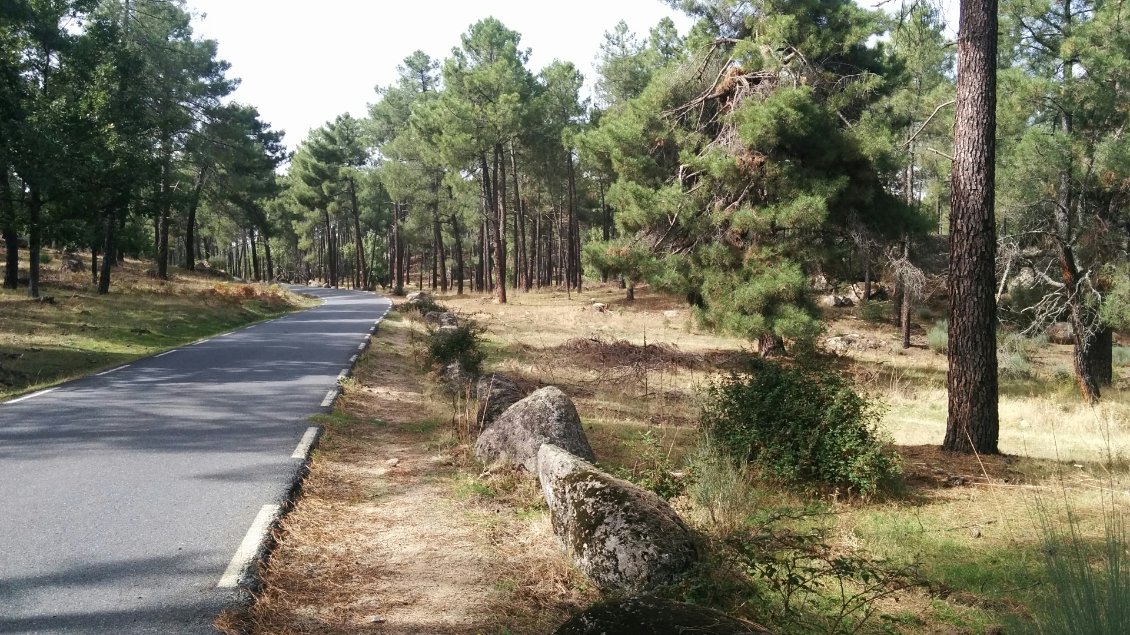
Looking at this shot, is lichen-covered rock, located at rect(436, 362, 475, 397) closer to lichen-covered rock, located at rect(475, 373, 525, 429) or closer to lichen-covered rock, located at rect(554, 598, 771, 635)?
lichen-covered rock, located at rect(475, 373, 525, 429)

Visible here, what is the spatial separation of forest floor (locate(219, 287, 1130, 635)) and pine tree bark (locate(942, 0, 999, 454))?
2.24 feet

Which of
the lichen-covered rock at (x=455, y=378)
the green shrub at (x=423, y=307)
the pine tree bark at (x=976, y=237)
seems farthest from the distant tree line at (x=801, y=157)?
the green shrub at (x=423, y=307)

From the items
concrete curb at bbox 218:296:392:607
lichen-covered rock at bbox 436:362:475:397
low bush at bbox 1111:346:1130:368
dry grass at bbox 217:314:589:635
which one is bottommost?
low bush at bbox 1111:346:1130:368

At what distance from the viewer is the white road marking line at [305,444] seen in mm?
7241

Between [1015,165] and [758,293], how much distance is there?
5.60 metres

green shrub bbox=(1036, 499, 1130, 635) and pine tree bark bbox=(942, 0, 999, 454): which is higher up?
pine tree bark bbox=(942, 0, 999, 454)

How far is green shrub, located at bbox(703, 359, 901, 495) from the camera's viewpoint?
6406 mm

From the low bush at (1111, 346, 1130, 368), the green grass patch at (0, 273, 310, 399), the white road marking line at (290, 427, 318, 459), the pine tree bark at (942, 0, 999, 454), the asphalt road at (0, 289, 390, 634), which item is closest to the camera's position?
the asphalt road at (0, 289, 390, 634)

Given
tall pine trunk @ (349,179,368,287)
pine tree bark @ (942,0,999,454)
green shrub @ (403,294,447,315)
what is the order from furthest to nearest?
1. tall pine trunk @ (349,179,368,287)
2. green shrub @ (403,294,447,315)
3. pine tree bark @ (942,0,999,454)

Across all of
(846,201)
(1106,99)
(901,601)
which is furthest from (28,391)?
(1106,99)

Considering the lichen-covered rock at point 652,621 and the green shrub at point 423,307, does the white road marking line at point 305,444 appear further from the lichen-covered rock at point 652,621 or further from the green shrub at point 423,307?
the green shrub at point 423,307

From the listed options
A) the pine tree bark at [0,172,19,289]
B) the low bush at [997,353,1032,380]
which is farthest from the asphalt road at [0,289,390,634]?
the low bush at [997,353,1032,380]

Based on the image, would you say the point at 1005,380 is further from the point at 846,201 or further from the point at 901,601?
the point at 901,601

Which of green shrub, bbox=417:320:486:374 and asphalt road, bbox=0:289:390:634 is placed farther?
green shrub, bbox=417:320:486:374
